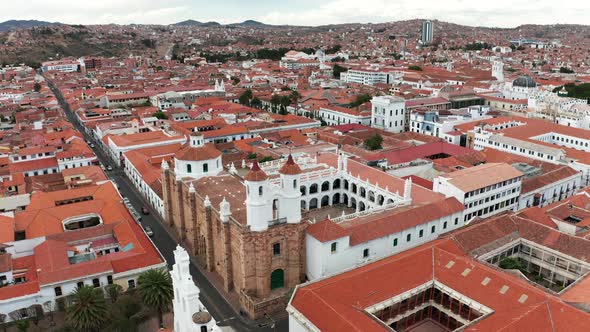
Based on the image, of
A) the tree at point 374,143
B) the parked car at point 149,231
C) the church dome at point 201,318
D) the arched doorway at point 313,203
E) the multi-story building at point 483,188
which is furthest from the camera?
the tree at point 374,143

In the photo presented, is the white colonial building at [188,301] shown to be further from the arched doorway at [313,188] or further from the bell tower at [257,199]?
the arched doorway at [313,188]

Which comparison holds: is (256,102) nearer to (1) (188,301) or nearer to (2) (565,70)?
(1) (188,301)

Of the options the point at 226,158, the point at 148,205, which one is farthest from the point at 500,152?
the point at 148,205

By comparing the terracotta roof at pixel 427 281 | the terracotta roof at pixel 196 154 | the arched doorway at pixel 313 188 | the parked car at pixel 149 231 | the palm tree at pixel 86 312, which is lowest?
the parked car at pixel 149 231

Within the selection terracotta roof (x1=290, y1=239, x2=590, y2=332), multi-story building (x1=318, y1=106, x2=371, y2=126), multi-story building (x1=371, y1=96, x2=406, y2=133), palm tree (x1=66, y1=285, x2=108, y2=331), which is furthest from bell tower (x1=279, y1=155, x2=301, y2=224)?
multi-story building (x1=318, y1=106, x2=371, y2=126)

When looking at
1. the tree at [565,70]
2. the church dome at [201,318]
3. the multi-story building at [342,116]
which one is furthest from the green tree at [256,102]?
the tree at [565,70]
